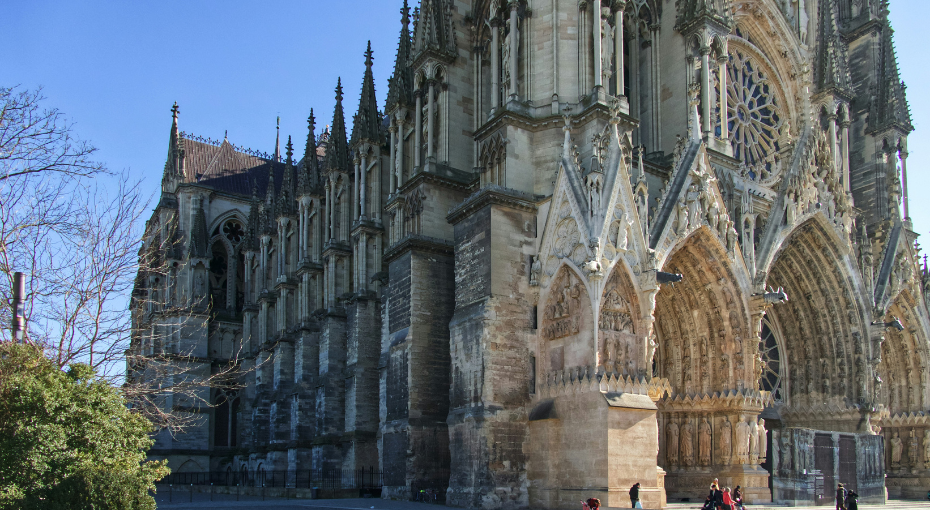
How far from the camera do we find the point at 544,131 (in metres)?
20.9

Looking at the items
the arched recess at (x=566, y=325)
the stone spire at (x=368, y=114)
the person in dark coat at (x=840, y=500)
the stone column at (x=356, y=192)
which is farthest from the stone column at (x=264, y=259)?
the person in dark coat at (x=840, y=500)

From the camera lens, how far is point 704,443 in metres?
21.0

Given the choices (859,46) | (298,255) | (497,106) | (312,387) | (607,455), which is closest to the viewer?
(607,455)

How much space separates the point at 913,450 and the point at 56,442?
2489 cm

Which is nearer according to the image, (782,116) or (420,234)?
(420,234)

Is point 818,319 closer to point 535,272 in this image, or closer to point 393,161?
point 535,272

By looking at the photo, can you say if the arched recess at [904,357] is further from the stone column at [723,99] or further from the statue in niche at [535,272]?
the statue in niche at [535,272]

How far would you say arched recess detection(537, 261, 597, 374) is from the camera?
18266 millimetres

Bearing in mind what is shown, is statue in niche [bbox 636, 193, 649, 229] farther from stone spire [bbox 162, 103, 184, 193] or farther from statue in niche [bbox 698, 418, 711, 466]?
stone spire [bbox 162, 103, 184, 193]

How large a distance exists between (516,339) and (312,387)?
1629 centimetres

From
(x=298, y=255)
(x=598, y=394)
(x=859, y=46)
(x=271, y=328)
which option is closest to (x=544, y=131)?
(x=598, y=394)

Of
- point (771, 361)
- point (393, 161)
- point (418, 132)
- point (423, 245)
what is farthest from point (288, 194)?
point (771, 361)

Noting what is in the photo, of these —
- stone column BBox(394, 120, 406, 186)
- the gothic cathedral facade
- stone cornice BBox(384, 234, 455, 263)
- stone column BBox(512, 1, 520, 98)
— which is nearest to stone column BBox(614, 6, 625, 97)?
the gothic cathedral facade

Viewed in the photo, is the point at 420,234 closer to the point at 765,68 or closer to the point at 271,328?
the point at 765,68
